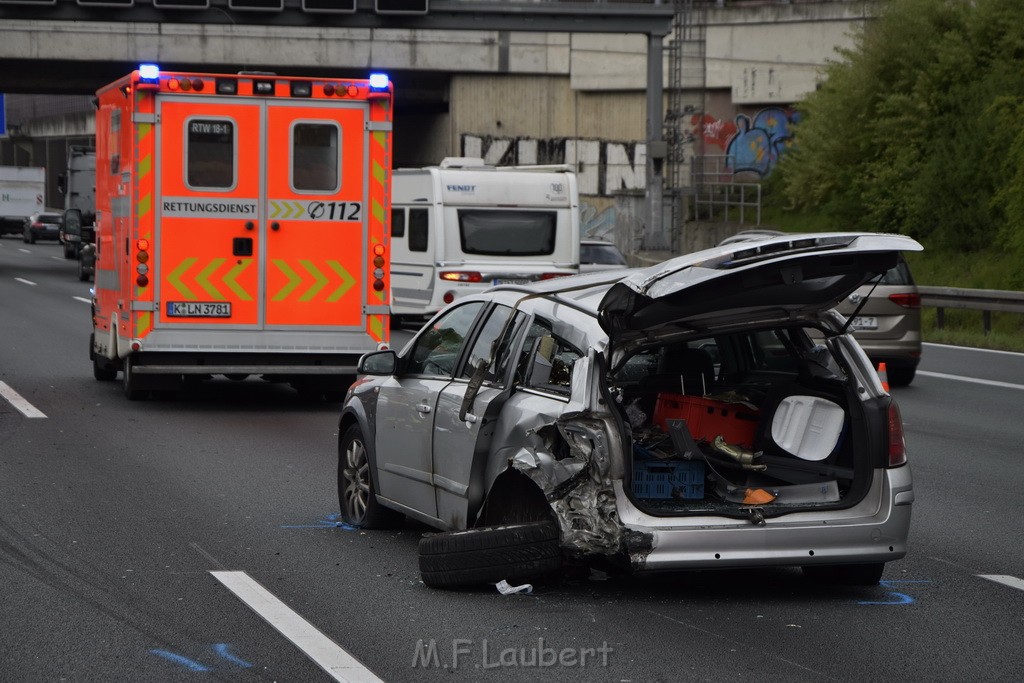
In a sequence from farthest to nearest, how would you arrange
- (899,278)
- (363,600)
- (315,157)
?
(899,278), (315,157), (363,600)

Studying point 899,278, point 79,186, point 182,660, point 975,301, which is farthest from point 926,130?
point 182,660

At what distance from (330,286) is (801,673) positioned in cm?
998

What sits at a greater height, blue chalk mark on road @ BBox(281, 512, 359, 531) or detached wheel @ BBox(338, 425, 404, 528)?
detached wheel @ BBox(338, 425, 404, 528)

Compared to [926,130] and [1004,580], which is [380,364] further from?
[926,130]

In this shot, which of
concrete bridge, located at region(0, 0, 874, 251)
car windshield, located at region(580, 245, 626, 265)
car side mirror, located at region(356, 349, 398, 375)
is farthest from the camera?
concrete bridge, located at region(0, 0, 874, 251)

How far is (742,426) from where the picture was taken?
788cm

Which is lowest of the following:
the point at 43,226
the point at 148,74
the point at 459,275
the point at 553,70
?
the point at 459,275

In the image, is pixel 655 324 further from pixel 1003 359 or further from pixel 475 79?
pixel 475 79

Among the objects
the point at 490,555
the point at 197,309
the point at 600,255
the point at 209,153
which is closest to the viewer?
the point at 490,555

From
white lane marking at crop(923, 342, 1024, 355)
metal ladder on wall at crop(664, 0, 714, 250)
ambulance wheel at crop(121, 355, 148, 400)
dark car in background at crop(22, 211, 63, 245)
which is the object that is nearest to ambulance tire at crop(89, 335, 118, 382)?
ambulance wheel at crop(121, 355, 148, 400)

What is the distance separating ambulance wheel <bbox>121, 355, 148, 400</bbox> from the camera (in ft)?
51.0

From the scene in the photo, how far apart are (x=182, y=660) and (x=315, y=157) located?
380 inches

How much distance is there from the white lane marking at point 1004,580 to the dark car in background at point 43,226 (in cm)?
6351

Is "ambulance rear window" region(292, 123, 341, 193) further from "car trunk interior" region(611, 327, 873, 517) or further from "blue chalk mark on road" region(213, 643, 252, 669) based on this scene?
"blue chalk mark on road" region(213, 643, 252, 669)
